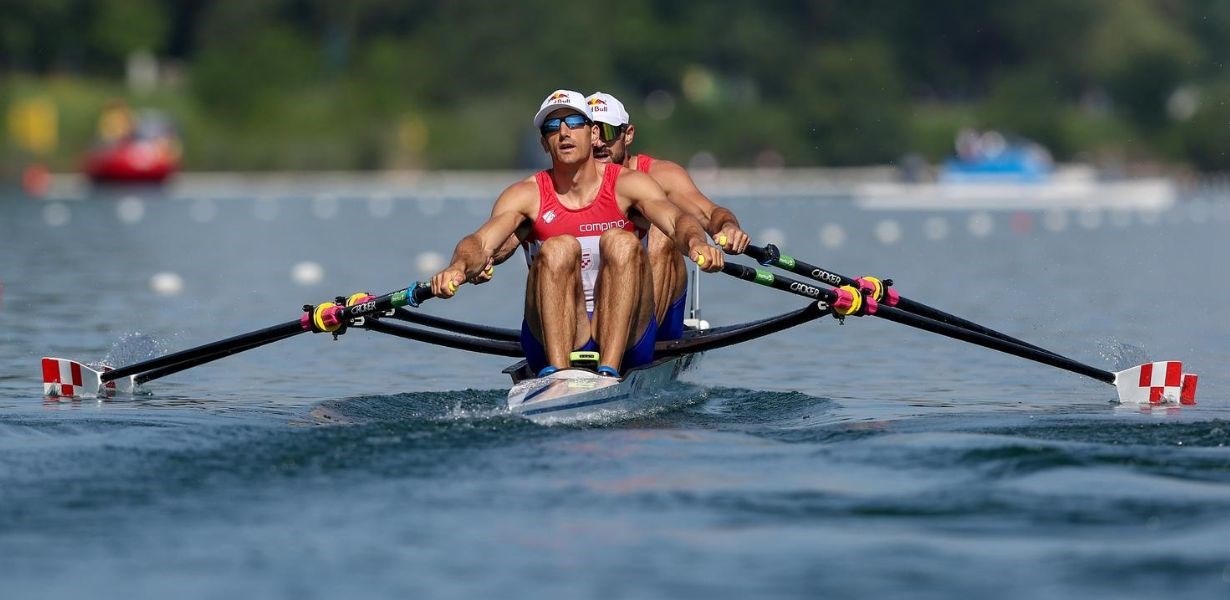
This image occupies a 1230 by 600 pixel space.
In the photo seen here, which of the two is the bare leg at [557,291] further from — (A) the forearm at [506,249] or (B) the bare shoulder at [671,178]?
(B) the bare shoulder at [671,178]

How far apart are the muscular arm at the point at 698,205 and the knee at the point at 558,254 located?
0.69 meters

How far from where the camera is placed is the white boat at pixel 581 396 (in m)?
8.45

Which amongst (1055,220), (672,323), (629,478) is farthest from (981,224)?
(629,478)

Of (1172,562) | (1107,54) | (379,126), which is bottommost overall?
(1172,562)

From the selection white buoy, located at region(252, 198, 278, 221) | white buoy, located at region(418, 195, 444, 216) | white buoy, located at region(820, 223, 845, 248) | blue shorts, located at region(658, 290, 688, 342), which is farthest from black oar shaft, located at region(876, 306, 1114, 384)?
white buoy, located at region(418, 195, 444, 216)

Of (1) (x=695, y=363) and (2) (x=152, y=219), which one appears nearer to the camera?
(1) (x=695, y=363)

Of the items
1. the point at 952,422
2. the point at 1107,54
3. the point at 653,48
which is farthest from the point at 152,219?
the point at 1107,54

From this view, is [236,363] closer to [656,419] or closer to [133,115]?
[656,419]

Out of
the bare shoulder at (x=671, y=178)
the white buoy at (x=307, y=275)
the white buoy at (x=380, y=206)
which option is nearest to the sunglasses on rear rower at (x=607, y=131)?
the bare shoulder at (x=671, y=178)

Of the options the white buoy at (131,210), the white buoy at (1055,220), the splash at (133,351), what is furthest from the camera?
the white buoy at (131,210)

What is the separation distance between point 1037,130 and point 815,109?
7022mm

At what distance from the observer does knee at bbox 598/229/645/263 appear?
8.92m

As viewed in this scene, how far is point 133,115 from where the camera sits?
58.0m

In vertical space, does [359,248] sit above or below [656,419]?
above
